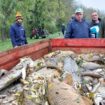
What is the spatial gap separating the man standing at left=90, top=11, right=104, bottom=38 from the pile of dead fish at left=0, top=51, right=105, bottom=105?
286cm

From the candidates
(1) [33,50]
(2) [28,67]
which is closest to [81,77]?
(2) [28,67]

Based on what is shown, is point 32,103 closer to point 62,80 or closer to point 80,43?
point 62,80

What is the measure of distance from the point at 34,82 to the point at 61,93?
0.45m

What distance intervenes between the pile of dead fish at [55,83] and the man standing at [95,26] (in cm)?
286

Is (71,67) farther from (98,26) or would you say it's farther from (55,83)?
(98,26)

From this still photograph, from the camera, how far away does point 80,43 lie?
24.0 feet

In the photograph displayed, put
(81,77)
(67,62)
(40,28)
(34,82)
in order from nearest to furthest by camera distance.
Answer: (34,82), (81,77), (67,62), (40,28)

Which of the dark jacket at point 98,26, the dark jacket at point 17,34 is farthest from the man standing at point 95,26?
the dark jacket at point 17,34

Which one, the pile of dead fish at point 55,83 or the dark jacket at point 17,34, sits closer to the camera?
the pile of dead fish at point 55,83

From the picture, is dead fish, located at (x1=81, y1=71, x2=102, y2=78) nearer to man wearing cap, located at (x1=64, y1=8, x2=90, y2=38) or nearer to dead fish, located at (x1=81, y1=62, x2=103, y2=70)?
dead fish, located at (x1=81, y1=62, x2=103, y2=70)

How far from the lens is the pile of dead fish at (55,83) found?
407 centimetres

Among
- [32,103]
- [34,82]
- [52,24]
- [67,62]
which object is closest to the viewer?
[32,103]

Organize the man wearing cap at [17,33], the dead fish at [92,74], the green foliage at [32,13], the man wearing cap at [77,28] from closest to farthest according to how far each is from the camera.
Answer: the dead fish at [92,74] → the man wearing cap at [77,28] → the man wearing cap at [17,33] → the green foliage at [32,13]

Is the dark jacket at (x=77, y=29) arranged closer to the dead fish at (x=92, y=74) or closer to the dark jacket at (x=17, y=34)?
the dark jacket at (x=17, y=34)
